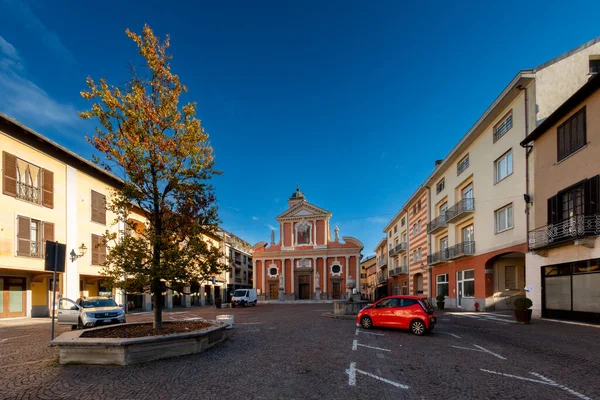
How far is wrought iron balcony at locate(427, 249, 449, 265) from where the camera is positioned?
3036 centimetres

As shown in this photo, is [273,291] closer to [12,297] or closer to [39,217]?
[12,297]

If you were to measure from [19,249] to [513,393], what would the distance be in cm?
2544

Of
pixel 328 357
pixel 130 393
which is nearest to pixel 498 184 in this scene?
pixel 328 357

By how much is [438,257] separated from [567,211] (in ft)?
55.3

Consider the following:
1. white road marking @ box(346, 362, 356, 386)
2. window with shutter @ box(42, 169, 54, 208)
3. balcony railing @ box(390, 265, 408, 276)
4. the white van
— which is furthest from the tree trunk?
balcony railing @ box(390, 265, 408, 276)

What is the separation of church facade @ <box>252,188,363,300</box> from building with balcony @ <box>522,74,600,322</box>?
4022 centimetres

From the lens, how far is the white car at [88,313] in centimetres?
1605

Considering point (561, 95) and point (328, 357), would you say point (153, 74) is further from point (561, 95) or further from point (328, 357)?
point (561, 95)

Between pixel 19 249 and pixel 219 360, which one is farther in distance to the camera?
pixel 19 249

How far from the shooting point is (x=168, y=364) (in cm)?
768

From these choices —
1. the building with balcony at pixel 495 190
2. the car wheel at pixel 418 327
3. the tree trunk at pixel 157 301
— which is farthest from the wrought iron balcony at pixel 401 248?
the tree trunk at pixel 157 301

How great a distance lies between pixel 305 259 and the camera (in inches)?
2343

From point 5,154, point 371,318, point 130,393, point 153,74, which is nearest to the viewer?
point 130,393

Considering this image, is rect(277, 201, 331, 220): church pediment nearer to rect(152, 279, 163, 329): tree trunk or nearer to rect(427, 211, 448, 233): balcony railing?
rect(427, 211, 448, 233): balcony railing
